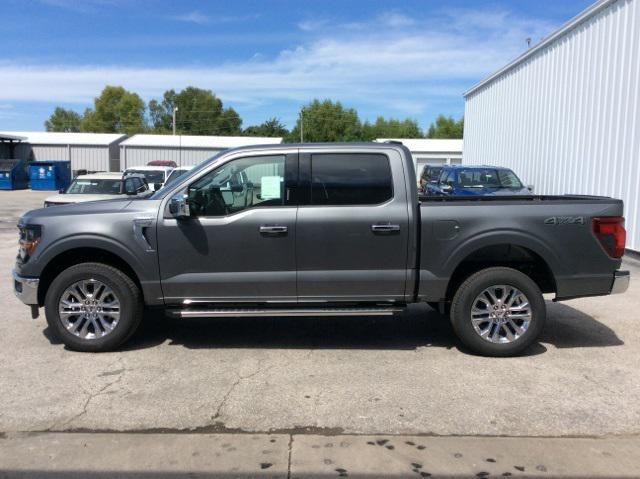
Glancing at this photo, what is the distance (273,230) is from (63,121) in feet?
390

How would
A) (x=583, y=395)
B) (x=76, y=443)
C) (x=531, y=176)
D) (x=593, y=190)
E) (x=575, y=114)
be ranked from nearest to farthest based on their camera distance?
(x=76, y=443)
(x=583, y=395)
(x=593, y=190)
(x=575, y=114)
(x=531, y=176)

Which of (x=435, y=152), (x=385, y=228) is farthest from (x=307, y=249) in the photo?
(x=435, y=152)

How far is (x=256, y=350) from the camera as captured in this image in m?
5.78

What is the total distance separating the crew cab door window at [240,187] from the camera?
5.51m

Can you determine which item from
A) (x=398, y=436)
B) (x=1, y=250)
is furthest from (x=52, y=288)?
(x=1, y=250)

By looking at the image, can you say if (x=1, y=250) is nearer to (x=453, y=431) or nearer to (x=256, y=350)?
(x=256, y=350)

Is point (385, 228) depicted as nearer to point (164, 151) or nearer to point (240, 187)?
point (240, 187)

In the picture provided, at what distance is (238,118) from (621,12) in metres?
102

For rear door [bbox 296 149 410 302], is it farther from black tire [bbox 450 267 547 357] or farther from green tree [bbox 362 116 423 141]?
green tree [bbox 362 116 423 141]

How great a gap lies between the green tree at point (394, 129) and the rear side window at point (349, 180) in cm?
8820

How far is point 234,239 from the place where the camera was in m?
5.42

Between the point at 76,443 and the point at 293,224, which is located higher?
the point at 293,224

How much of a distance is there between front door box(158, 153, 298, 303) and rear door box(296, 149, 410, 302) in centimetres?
14

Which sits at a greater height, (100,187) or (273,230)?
(100,187)
